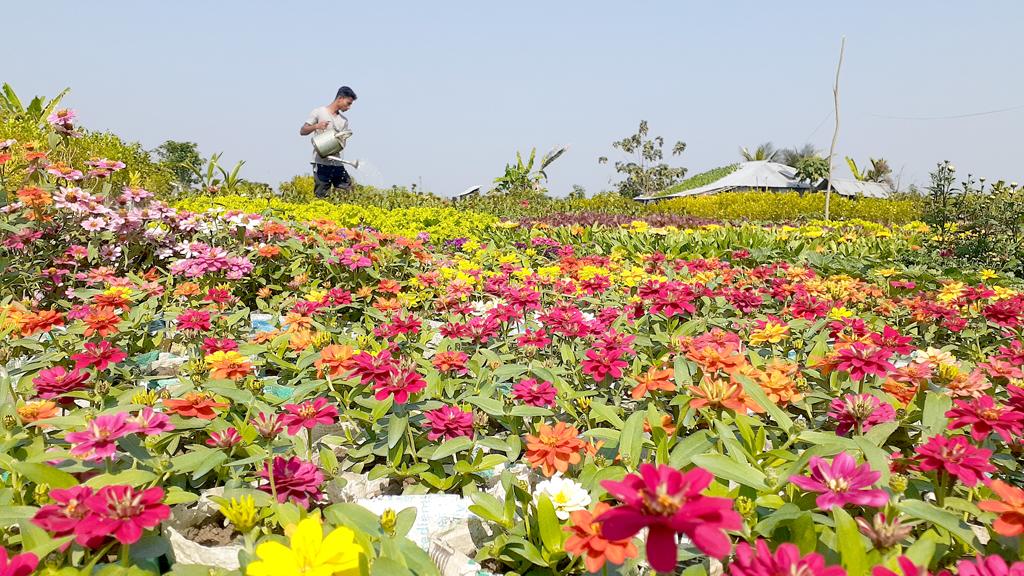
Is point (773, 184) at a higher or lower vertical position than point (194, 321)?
higher

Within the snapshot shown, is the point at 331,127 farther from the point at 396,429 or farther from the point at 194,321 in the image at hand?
the point at 396,429

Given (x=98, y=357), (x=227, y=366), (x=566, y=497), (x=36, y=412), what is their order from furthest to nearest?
Result: 1. (x=227, y=366)
2. (x=98, y=357)
3. (x=36, y=412)
4. (x=566, y=497)

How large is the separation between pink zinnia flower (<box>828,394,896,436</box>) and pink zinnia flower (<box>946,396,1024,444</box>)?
0.18 m

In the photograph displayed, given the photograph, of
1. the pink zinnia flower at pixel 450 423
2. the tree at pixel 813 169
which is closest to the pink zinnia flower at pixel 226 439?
the pink zinnia flower at pixel 450 423

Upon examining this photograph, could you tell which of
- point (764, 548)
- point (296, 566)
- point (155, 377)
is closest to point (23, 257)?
point (155, 377)

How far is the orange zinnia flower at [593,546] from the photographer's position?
1.02 m

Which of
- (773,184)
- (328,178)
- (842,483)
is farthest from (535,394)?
(773,184)

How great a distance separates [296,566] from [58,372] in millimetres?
1389

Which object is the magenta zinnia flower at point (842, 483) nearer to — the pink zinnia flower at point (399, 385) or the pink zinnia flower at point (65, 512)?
the pink zinnia flower at point (399, 385)

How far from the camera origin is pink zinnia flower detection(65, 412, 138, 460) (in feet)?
4.14

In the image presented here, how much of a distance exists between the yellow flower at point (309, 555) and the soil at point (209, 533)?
79 cm

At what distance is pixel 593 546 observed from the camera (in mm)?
1042

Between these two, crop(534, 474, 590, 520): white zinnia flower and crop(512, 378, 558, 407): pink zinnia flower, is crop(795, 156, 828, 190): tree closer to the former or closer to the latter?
crop(512, 378, 558, 407): pink zinnia flower

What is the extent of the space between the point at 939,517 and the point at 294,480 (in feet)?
4.39
